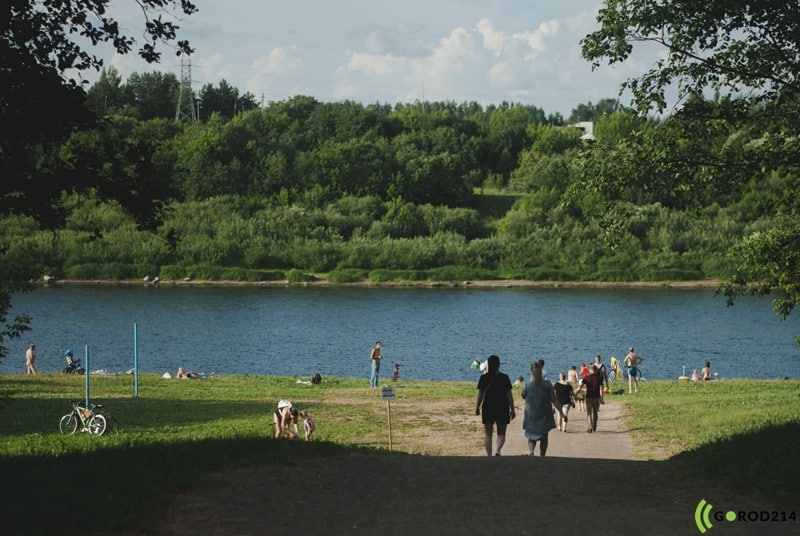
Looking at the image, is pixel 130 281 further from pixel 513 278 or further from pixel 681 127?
pixel 681 127

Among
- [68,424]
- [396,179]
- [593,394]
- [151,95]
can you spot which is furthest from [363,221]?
[593,394]

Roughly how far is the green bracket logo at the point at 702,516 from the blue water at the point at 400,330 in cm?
3573

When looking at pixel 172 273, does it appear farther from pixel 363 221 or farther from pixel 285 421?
pixel 285 421

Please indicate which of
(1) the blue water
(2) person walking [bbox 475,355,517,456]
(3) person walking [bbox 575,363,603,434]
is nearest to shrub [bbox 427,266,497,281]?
(1) the blue water

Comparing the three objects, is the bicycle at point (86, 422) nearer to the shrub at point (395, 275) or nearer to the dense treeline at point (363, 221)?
the dense treeline at point (363, 221)

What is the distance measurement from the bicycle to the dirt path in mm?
10242

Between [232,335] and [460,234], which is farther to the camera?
[460,234]

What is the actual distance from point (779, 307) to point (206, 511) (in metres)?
15.7

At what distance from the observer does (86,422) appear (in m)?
24.0

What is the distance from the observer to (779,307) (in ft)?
74.5

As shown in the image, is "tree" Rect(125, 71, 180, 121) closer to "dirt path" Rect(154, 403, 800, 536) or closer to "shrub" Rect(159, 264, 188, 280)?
"shrub" Rect(159, 264, 188, 280)

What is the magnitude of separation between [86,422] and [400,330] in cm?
4614

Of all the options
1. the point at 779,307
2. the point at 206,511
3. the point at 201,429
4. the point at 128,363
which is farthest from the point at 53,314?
the point at 206,511

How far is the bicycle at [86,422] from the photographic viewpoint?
23391mm
